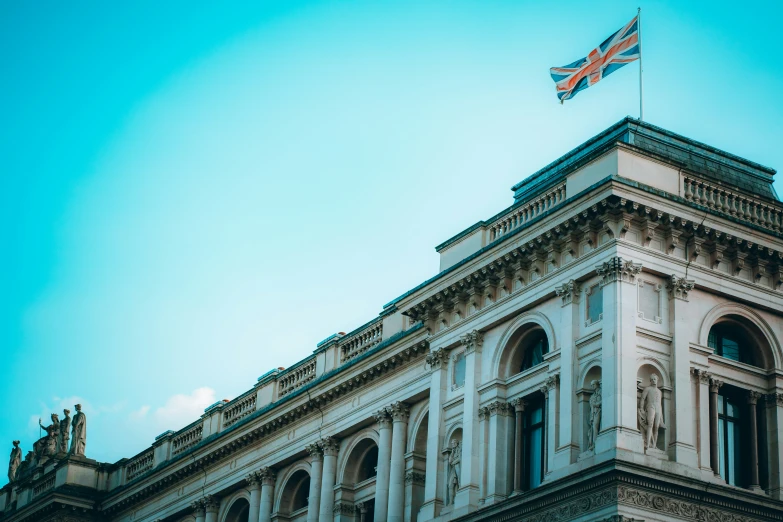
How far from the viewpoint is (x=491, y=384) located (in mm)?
41156

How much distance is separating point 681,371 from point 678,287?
7.80ft

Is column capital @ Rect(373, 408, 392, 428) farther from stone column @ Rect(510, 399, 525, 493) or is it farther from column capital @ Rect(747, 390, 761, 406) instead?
column capital @ Rect(747, 390, 761, 406)

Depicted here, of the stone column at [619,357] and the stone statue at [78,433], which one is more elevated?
the stone statue at [78,433]

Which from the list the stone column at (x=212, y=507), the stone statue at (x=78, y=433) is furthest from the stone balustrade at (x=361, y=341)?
the stone statue at (x=78, y=433)

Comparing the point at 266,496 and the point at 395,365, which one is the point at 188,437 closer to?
the point at 266,496

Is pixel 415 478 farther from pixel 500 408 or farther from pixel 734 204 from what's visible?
pixel 734 204

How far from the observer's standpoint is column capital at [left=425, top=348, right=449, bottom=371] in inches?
1721

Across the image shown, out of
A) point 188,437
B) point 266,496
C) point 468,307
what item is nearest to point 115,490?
point 188,437

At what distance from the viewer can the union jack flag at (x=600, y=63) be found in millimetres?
42344

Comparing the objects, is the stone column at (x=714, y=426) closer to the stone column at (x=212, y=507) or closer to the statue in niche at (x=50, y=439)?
the stone column at (x=212, y=507)

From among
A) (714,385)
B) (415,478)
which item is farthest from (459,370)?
(714,385)

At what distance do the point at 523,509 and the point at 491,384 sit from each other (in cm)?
471

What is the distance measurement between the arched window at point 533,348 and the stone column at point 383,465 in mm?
7949

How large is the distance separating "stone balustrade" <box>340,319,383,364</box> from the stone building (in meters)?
1.11
